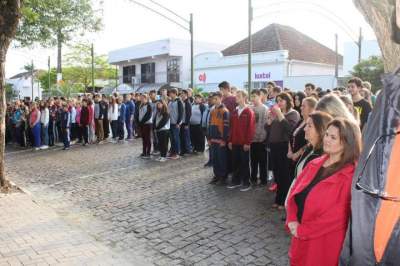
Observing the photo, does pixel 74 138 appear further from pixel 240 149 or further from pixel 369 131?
pixel 369 131

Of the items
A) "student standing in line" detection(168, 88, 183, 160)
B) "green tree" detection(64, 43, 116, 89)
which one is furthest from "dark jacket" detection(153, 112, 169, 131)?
"green tree" detection(64, 43, 116, 89)

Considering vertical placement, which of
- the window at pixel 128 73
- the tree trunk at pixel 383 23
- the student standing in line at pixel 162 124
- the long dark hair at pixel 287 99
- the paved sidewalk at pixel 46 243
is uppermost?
the window at pixel 128 73

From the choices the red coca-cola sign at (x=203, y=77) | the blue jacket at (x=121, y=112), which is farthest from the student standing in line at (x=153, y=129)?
the red coca-cola sign at (x=203, y=77)

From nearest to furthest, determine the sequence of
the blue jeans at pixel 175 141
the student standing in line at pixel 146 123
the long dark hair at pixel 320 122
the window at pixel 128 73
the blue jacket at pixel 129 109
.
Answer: the long dark hair at pixel 320 122 < the blue jeans at pixel 175 141 < the student standing in line at pixel 146 123 < the blue jacket at pixel 129 109 < the window at pixel 128 73

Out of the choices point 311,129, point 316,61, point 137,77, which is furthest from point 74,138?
point 137,77

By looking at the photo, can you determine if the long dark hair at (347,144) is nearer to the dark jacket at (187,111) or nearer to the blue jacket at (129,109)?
the dark jacket at (187,111)

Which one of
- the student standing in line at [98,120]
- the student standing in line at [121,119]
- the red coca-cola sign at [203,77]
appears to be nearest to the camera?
the student standing in line at [98,120]

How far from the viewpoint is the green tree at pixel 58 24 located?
16.7 metres

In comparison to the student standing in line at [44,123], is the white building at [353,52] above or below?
above

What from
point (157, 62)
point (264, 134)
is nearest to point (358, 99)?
point (264, 134)

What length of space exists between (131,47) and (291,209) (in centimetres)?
4449

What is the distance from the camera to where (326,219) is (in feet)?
10.1

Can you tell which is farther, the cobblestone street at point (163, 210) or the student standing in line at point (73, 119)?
the student standing in line at point (73, 119)

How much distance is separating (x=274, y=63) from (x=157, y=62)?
1669cm
